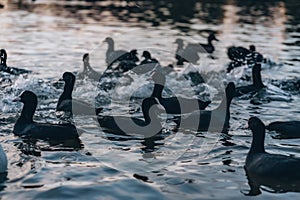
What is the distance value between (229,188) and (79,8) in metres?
47.0

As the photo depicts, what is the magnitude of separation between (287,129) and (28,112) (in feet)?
21.8

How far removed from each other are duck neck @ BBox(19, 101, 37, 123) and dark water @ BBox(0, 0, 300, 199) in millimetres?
542

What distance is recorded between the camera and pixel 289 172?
37.2 ft

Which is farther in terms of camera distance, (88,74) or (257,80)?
(88,74)

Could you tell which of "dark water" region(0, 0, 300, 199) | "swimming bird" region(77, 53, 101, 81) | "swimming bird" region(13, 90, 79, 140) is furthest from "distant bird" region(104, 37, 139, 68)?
"swimming bird" region(13, 90, 79, 140)

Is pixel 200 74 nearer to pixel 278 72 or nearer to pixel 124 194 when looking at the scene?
pixel 278 72

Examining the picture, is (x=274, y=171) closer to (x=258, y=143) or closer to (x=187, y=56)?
(x=258, y=143)

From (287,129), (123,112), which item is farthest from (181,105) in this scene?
(287,129)

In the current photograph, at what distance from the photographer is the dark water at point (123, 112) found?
36.7 ft

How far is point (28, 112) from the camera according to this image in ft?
50.9

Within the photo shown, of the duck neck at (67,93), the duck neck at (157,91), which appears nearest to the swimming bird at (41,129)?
the duck neck at (67,93)

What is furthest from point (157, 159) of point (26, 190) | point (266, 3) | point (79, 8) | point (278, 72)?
point (266, 3)

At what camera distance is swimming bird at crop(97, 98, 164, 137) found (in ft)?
49.6

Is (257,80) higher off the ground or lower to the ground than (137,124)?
higher
